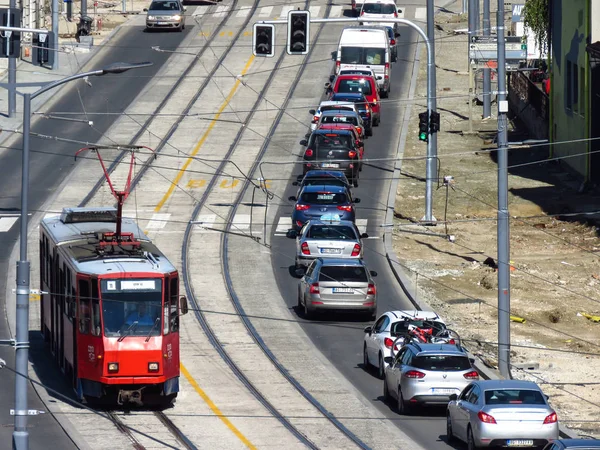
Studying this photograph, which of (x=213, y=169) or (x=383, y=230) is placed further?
(x=213, y=169)

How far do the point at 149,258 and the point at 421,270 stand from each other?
1577 cm

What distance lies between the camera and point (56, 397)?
30.5 metres

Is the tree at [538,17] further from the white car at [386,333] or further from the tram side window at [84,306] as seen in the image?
the tram side window at [84,306]

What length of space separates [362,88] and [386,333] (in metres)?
31.9

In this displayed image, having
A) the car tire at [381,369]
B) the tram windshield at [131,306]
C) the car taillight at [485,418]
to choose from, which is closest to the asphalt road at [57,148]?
the tram windshield at [131,306]

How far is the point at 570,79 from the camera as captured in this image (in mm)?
59094

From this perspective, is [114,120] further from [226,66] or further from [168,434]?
[168,434]

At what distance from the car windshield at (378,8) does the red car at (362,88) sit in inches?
597

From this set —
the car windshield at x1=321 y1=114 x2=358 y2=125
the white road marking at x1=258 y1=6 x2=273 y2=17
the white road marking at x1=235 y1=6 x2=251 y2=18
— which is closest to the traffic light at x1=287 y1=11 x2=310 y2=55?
the car windshield at x1=321 y1=114 x2=358 y2=125

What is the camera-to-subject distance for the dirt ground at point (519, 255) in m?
33.8

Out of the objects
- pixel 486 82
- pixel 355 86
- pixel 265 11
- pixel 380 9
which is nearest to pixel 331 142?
pixel 355 86

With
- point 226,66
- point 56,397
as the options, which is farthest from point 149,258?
point 226,66

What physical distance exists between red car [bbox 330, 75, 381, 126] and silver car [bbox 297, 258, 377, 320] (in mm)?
25647

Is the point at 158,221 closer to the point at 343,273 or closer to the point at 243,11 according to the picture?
the point at 343,273
